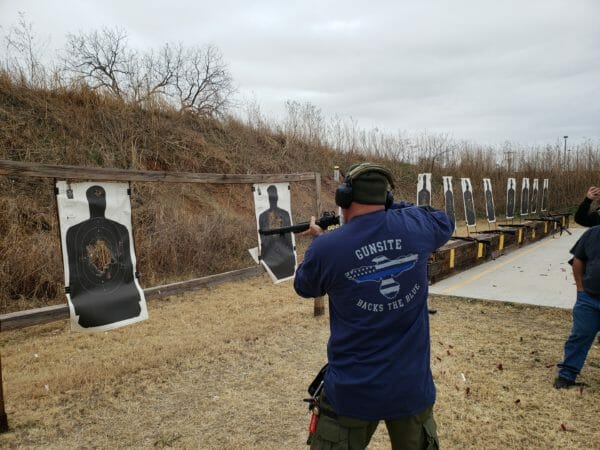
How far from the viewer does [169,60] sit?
45.8 ft

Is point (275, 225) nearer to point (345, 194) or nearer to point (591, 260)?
point (591, 260)

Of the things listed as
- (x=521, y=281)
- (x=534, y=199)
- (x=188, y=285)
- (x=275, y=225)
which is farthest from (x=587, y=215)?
(x=534, y=199)

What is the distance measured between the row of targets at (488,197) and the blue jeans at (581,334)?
4.72 metres

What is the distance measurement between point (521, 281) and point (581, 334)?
407cm

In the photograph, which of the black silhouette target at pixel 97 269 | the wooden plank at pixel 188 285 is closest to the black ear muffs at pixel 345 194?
the black silhouette target at pixel 97 269

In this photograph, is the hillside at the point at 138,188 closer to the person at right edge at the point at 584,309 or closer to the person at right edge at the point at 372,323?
the person at right edge at the point at 372,323

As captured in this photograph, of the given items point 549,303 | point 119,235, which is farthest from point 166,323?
point 549,303

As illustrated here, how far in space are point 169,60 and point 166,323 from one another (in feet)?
37.3

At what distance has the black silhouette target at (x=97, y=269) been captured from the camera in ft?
11.5

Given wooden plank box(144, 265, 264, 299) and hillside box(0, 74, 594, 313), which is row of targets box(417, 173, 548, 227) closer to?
hillside box(0, 74, 594, 313)

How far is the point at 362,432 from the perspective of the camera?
158cm

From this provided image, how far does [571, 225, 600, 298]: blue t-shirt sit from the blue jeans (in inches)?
3.6

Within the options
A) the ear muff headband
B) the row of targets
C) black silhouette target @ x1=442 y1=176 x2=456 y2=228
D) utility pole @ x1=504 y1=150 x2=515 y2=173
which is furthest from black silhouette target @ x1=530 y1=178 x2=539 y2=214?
the ear muff headband

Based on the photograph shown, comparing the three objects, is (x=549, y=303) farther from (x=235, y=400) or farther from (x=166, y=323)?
(x=166, y=323)
